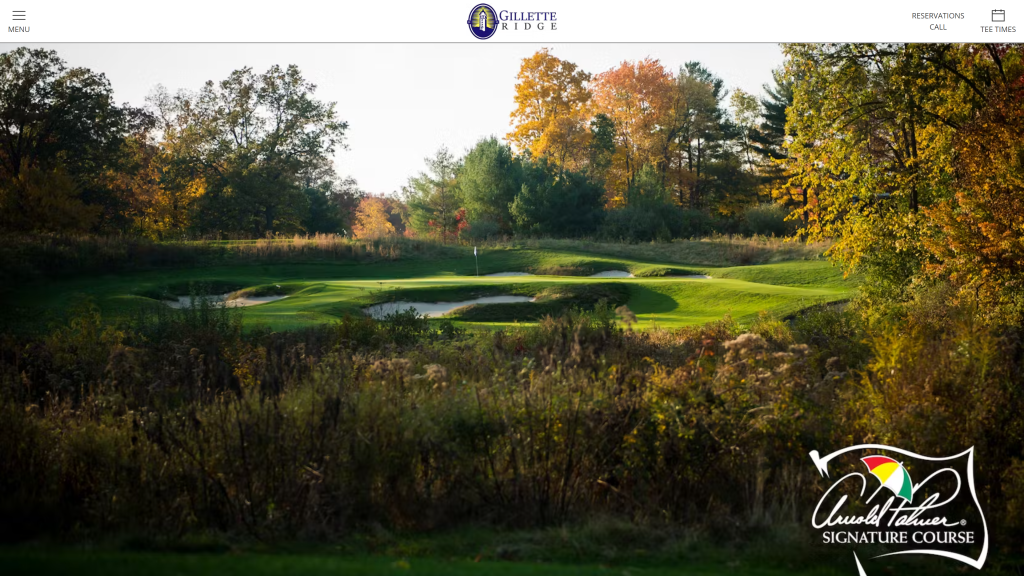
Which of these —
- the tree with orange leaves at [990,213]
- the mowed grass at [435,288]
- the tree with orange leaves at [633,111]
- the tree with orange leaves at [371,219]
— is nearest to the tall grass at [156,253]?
the mowed grass at [435,288]

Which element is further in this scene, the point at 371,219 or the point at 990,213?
the point at 371,219

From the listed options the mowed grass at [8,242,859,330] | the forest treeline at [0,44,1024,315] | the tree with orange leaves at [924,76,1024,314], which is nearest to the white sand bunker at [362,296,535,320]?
the mowed grass at [8,242,859,330]

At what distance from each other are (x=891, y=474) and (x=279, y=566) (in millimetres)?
5273

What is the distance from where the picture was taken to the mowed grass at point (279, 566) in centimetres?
433

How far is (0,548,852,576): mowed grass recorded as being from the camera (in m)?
4.33

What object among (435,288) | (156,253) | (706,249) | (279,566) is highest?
(156,253)

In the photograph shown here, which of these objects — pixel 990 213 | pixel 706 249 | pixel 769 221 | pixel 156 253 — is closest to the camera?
pixel 990 213

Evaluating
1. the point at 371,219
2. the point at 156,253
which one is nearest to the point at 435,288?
the point at 156,253

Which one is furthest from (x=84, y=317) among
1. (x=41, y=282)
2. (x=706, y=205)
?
(x=706, y=205)

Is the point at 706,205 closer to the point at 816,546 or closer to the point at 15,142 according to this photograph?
the point at 15,142
